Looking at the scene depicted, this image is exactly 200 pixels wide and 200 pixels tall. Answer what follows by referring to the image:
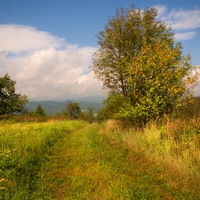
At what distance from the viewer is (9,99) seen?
149 feet

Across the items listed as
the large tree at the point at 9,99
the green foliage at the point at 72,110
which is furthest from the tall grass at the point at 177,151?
the green foliage at the point at 72,110

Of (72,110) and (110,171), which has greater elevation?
(72,110)

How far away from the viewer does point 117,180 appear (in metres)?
5.38

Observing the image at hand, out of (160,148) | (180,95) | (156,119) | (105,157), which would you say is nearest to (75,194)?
(105,157)

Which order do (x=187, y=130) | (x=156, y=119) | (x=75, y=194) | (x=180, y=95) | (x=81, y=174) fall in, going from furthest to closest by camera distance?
(x=180, y=95) → (x=156, y=119) → (x=187, y=130) → (x=81, y=174) → (x=75, y=194)

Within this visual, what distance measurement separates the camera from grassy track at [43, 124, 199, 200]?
4672 millimetres

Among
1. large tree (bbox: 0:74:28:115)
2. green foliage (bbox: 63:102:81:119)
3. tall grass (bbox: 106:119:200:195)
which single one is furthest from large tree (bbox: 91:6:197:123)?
green foliage (bbox: 63:102:81:119)

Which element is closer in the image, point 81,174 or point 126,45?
point 81,174

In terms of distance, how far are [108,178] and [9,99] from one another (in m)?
46.8

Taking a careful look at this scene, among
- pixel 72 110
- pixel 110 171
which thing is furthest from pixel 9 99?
pixel 110 171

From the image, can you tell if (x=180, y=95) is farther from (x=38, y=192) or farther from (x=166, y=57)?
(x=38, y=192)

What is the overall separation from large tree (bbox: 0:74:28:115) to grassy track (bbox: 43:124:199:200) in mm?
41656

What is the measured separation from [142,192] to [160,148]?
3654mm

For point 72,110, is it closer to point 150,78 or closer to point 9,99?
point 9,99
